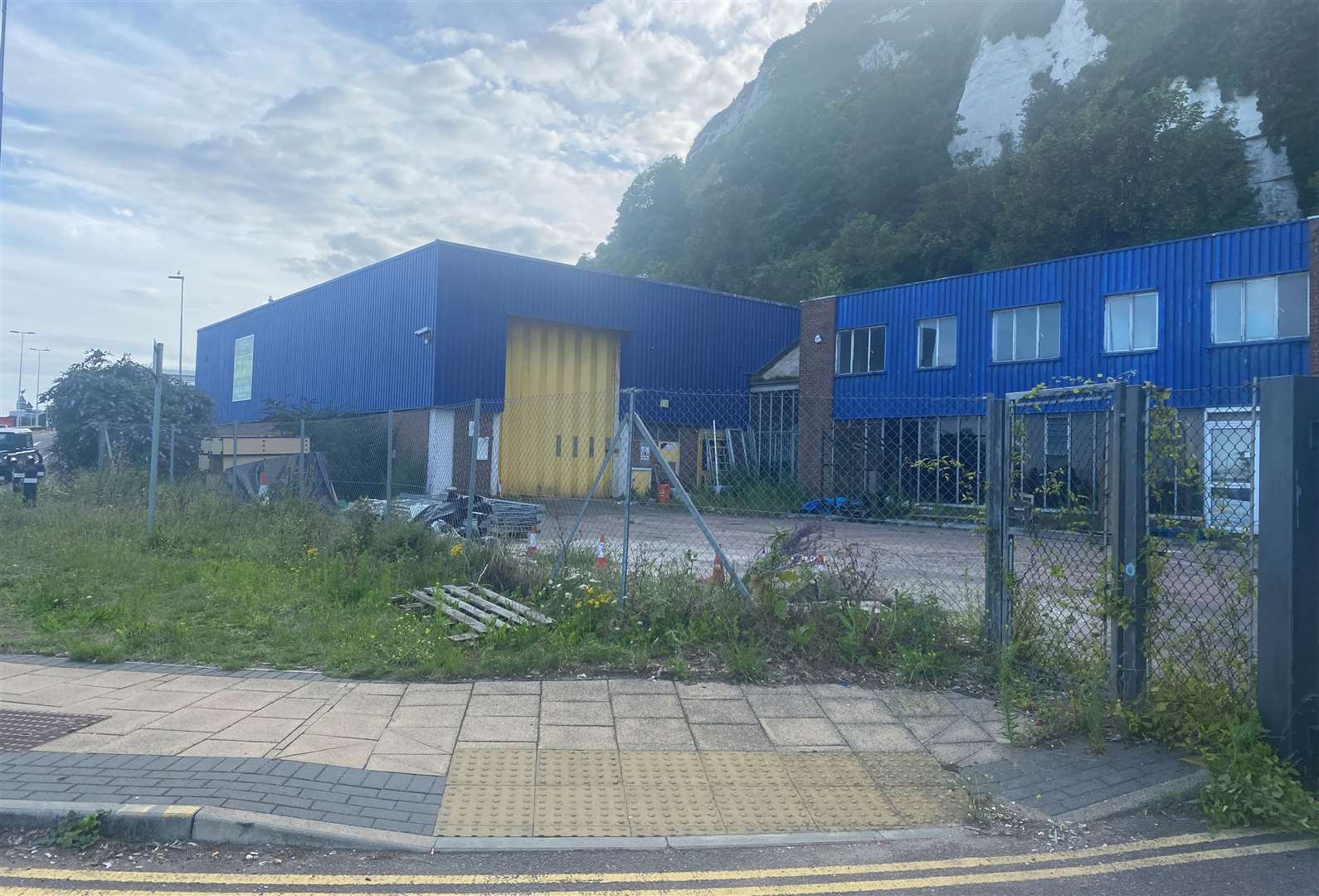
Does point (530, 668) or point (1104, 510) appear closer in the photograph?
point (1104, 510)

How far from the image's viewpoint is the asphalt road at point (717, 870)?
3963 millimetres

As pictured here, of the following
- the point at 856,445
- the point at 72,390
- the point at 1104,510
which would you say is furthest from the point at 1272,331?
the point at 72,390

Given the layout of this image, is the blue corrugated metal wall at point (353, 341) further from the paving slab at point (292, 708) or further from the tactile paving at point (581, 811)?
the tactile paving at point (581, 811)

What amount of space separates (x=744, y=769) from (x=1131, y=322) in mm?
22550

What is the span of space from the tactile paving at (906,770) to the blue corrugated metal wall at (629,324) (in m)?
21.5

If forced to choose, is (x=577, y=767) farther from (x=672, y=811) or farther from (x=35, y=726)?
(x=35, y=726)

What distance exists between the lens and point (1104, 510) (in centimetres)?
613

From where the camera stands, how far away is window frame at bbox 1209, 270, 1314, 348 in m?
21.0

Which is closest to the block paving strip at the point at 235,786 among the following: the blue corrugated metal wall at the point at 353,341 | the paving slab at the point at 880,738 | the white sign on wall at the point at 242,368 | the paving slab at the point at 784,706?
the paving slab at the point at 784,706

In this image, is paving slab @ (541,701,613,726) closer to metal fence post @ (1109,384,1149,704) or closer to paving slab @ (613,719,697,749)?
paving slab @ (613,719,697,749)

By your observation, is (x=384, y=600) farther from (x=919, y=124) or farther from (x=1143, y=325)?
(x=919, y=124)

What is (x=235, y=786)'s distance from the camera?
4777mm

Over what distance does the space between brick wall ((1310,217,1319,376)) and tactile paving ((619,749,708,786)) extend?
2078 centimetres

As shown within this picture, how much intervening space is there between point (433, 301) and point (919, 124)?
44134 millimetres
